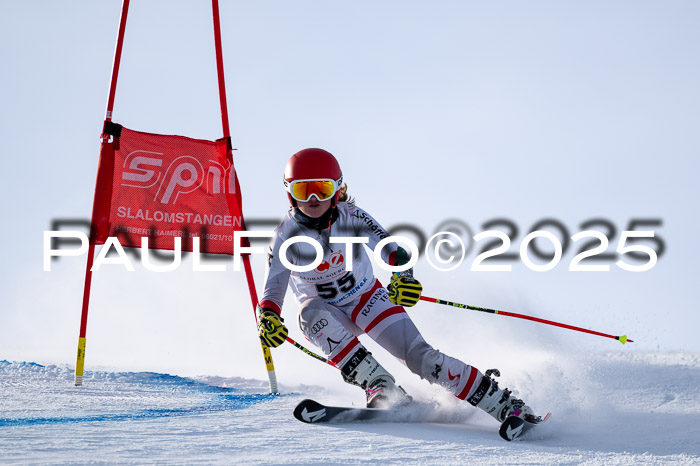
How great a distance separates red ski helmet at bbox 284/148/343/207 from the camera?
164 inches

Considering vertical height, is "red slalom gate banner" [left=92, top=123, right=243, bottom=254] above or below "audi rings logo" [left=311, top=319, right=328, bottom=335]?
above

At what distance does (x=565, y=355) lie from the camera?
18.2ft

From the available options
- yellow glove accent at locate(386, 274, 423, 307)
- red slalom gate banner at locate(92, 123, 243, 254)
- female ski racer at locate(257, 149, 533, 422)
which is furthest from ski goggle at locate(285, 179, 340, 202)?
red slalom gate banner at locate(92, 123, 243, 254)

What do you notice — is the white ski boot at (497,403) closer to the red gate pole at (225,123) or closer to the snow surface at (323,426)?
the snow surface at (323,426)

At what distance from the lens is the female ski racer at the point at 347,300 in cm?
392

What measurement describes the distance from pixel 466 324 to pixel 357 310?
85.6 inches

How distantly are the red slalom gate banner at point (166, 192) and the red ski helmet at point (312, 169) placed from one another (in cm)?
199

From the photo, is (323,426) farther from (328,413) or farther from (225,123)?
(225,123)

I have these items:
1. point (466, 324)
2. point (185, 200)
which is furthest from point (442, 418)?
point (185, 200)

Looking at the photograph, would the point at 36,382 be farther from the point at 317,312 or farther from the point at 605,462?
the point at 605,462

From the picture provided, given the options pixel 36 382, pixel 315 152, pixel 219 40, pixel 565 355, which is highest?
pixel 219 40

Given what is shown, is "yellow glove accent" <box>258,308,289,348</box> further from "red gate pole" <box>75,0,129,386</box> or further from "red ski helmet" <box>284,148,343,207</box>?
"red gate pole" <box>75,0,129,386</box>

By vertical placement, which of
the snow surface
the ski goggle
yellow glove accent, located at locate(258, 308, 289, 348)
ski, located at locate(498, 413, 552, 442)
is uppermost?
the ski goggle

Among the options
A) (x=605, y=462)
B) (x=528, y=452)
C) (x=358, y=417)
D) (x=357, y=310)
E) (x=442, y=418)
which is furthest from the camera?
(x=357, y=310)
